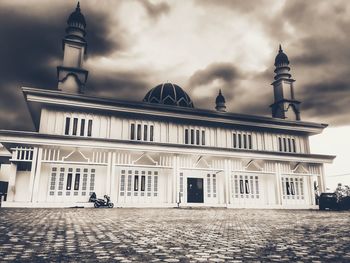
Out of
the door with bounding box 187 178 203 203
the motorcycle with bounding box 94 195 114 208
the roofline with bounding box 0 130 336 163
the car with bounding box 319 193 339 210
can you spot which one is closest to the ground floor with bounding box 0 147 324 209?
the door with bounding box 187 178 203 203

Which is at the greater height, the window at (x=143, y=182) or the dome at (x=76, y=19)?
the dome at (x=76, y=19)

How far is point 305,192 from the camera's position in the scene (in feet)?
90.7

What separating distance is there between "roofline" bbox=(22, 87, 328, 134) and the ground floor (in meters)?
4.12

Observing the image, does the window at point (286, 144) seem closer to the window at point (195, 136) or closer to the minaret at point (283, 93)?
the minaret at point (283, 93)

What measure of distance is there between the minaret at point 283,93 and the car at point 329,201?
1348 cm

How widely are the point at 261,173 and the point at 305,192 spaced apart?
5.98 m

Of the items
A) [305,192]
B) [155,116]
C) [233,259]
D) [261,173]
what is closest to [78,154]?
[155,116]

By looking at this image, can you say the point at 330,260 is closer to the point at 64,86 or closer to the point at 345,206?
the point at 345,206

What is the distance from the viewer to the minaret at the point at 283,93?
3528 centimetres

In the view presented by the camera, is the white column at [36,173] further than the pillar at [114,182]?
No

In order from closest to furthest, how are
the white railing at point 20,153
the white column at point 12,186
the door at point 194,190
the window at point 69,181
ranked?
the white railing at point 20,153 < the white column at point 12,186 < the window at point 69,181 < the door at point 194,190

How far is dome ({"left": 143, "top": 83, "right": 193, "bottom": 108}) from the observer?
3481 cm

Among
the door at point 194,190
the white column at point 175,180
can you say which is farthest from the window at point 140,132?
the door at point 194,190

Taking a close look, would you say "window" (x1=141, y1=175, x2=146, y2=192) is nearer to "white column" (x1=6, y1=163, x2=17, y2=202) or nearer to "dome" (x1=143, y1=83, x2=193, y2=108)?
"white column" (x1=6, y1=163, x2=17, y2=202)
